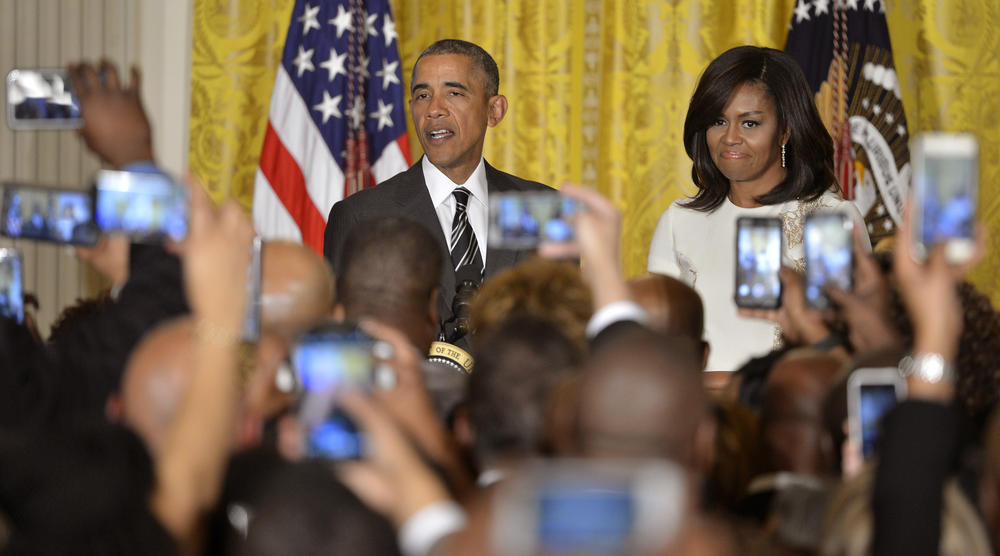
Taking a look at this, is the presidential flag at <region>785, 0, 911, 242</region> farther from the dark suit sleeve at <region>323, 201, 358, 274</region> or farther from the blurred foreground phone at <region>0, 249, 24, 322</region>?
the blurred foreground phone at <region>0, 249, 24, 322</region>

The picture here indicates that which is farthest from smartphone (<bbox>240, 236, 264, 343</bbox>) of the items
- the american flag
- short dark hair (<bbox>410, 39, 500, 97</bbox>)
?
the american flag

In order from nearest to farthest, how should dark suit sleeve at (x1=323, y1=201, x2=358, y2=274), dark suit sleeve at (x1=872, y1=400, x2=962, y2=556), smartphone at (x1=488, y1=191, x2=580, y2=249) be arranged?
dark suit sleeve at (x1=872, y1=400, x2=962, y2=556) < smartphone at (x1=488, y1=191, x2=580, y2=249) < dark suit sleeve at (x1=323, y1=201, x2=358, y2=274)

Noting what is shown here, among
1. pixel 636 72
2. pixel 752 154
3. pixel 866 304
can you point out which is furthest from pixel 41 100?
pixel 636 72

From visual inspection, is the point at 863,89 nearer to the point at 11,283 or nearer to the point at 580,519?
the point at 11,283

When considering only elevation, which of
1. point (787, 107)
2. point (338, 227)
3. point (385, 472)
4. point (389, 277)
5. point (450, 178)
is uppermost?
point (787, 107)

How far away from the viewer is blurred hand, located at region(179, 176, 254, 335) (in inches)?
58.4

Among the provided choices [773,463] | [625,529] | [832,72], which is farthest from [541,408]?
[832,72]

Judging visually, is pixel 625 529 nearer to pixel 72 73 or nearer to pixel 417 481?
pixel 417 481

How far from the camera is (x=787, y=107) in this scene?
11.3 feet

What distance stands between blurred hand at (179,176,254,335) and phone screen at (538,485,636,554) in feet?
2.21

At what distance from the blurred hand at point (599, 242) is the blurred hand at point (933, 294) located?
52cm

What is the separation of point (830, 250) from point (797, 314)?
30 cm

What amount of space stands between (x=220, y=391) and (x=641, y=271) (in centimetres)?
399

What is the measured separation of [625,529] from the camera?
97 cm
